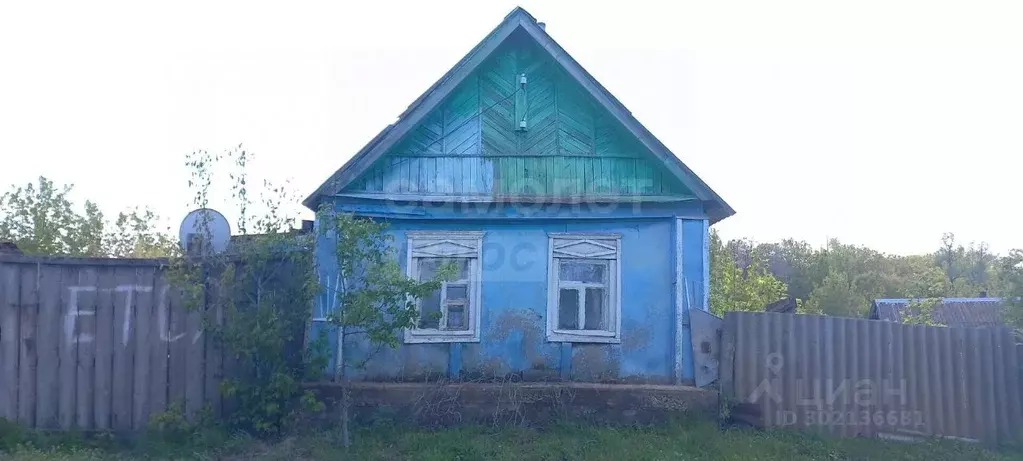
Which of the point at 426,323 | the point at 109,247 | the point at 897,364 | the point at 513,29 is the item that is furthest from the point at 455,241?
the point at 109,247

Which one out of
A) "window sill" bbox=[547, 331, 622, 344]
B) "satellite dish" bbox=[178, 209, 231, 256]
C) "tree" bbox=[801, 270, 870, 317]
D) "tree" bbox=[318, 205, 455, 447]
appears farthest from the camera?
"tree" bbox=[801, 270, 870, 317]

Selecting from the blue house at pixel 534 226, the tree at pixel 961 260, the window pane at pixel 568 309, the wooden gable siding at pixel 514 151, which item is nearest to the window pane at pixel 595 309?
the blue house at pixel 534 226

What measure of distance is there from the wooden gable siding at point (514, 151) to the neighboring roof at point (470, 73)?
0.90ft

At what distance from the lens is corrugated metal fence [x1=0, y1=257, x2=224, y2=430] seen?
9.18 metres

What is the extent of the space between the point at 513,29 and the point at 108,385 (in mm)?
6697

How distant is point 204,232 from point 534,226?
14.0 feet

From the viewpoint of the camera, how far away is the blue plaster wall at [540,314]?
36.7ft

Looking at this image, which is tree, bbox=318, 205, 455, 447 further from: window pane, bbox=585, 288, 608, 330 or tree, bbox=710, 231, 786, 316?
tree, bbox=710, 231, 786, 316

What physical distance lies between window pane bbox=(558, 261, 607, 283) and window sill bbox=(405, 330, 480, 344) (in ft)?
4.91

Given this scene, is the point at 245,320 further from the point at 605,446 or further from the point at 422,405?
the point at 605,446

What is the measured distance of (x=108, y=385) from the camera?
371 inches

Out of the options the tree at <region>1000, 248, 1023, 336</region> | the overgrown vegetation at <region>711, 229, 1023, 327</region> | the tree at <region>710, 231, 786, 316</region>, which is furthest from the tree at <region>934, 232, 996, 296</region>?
the tree at <region>1000, 248, 1023, 336</region>

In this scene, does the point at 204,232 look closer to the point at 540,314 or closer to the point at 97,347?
the point at 97,347

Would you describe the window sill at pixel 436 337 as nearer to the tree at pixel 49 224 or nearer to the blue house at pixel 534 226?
the blue house at pixel 534 226
